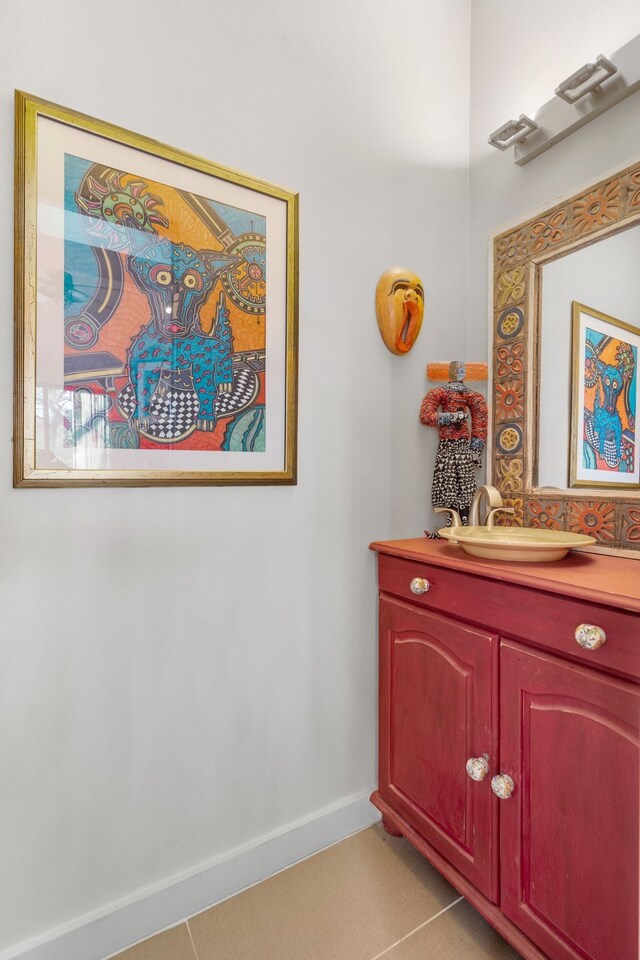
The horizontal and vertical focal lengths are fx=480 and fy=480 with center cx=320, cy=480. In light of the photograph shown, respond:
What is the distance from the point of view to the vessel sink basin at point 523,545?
1.14 meters

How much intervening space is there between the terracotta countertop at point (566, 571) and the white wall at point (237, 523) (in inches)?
11.4

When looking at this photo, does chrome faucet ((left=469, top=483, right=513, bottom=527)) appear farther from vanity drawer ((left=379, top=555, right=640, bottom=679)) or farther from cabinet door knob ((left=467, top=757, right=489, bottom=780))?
cabinet door knob ((left=467, top=757, right=489, bottom=780))

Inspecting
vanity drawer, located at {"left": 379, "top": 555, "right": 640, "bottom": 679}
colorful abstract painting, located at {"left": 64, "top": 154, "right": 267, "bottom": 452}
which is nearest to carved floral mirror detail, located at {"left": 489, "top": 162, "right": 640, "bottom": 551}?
vanity drawer, located at {"left": 379, "top": 555, "right": 640, "bottom": 679}

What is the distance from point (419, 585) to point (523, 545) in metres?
0.32

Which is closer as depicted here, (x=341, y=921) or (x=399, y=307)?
(x=341, y=921)

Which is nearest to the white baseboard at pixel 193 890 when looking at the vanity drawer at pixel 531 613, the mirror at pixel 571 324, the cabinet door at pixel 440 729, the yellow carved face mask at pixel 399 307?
the cabinet door at pixel 440 729

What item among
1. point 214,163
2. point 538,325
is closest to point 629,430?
point 538,325

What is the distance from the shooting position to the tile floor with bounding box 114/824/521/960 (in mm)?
1161

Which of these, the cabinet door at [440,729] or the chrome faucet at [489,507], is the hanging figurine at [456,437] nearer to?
the chrome faucet at [489,507]

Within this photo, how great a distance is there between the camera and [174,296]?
1218 mm

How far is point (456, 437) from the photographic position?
1.55 meters

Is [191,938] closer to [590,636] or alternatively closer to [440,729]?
[440,729]

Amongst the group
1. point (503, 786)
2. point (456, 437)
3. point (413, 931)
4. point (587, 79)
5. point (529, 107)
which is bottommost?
point (413, 931)

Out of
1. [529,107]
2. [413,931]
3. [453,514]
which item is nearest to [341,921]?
[413,931]
